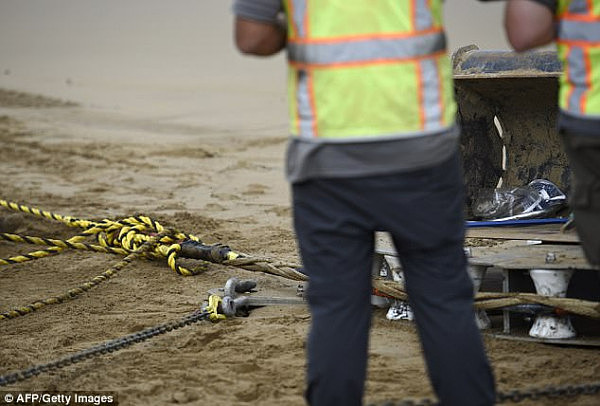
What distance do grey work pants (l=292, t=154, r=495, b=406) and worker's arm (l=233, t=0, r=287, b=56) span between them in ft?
1.28

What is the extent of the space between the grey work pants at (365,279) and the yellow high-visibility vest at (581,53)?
37 cm

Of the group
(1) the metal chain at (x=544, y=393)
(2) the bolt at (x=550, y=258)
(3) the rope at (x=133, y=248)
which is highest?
(2) the bolt at (x=550, y=258)

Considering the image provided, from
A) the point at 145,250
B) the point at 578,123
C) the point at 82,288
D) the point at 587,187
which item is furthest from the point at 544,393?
the point at 145,250

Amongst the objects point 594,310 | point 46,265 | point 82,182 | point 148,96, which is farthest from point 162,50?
point 594,310

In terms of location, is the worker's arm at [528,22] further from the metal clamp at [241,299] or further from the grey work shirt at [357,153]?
the metal clamp at [241,299]

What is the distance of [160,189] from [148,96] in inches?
276

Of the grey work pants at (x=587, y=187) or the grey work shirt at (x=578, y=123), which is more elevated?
the grey work shirt at (x=578, y=123)

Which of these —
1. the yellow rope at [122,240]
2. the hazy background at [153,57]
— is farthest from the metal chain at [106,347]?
the hazy background at [153,57]

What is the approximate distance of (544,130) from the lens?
18.9 feet

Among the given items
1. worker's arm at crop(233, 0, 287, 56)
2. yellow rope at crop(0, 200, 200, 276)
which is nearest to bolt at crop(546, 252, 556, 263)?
worker's arm at crop(233, 0, 287, 56)

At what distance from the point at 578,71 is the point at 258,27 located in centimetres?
86

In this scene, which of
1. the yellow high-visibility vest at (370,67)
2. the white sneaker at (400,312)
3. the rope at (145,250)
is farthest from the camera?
the rope at (145,250)

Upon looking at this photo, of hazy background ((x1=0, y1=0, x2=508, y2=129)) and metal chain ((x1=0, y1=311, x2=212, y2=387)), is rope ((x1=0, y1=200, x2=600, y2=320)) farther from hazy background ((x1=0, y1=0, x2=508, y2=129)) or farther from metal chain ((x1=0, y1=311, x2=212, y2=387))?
hazy background ((x1=0, y1=0, x2=508, y2=129))

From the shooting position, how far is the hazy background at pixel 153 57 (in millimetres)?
14719
